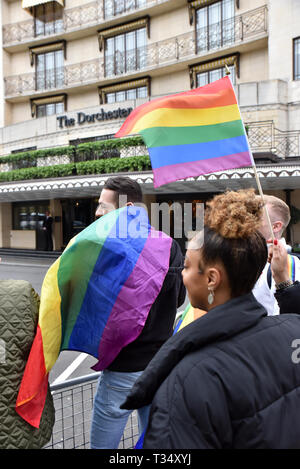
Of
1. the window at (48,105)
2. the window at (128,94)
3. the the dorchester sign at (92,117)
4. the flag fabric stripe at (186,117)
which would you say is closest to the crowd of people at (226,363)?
the flag fabric stripe at (186,117)

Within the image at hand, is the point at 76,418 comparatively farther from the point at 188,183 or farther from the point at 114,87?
the point at 114,87

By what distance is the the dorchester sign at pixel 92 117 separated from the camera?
68.7ft

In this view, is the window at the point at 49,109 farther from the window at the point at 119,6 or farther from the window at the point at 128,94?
the window at the point at 119,6

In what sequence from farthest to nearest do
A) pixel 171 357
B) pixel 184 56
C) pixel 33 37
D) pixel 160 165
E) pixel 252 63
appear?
pixel 33 37 < pixel 184 56 < pixel 252 63 < pixel 160 165 < pixel 171 357

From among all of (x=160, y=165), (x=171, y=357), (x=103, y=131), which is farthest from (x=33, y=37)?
(x=171, y=357)

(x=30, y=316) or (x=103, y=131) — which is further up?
(x=103, y=131)

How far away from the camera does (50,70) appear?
2686 centimetres

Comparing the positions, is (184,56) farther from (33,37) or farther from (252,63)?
(33,37)

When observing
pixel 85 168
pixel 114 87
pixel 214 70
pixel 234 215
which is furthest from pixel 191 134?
pixel 114 87

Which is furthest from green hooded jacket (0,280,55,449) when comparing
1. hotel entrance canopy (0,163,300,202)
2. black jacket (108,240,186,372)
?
hotel entrance canopy (0,163,300,202)

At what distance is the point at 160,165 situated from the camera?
2670mm

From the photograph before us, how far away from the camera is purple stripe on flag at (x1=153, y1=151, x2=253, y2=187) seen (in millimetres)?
2619

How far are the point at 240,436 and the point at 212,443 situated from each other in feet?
0.33

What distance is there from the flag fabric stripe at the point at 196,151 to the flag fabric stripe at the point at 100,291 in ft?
2.56
